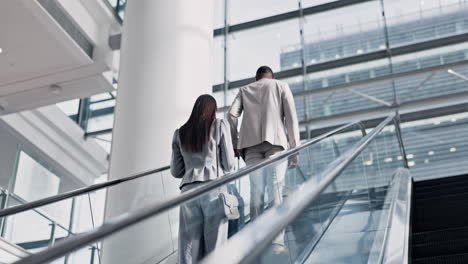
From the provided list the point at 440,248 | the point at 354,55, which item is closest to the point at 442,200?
the point at 440,248

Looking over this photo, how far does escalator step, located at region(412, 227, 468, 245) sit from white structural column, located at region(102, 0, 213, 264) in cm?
218

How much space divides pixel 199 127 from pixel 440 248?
2.07 meters

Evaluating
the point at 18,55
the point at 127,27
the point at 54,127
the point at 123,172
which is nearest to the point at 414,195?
the point at 123,172

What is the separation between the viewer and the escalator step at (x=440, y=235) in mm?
4660

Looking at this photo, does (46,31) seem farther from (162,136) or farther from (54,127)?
(54,127)

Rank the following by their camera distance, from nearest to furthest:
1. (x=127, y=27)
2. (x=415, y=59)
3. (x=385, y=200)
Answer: (x=385, y=200) < (x=127, y=27) < (x=415, y=59)

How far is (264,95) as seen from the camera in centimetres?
480

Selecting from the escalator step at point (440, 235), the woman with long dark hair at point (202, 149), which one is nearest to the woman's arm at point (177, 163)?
the woman with long dark hair at point (202, 149)

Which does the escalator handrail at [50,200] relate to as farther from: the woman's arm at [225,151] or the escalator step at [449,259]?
the escalator step at [449,259]

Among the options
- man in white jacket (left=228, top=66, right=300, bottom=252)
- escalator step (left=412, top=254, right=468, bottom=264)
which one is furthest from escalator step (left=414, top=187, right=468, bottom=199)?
man in white jacket (left=228, top=66, right=300, bottom=252)

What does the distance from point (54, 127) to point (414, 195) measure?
369 inches

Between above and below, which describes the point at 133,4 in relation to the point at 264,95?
above

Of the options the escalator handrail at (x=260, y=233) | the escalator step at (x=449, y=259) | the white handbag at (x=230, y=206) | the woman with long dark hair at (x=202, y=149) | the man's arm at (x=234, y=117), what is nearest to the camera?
the escalator handrail at (x=260, y=233)

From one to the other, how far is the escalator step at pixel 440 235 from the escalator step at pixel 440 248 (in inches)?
2.5
